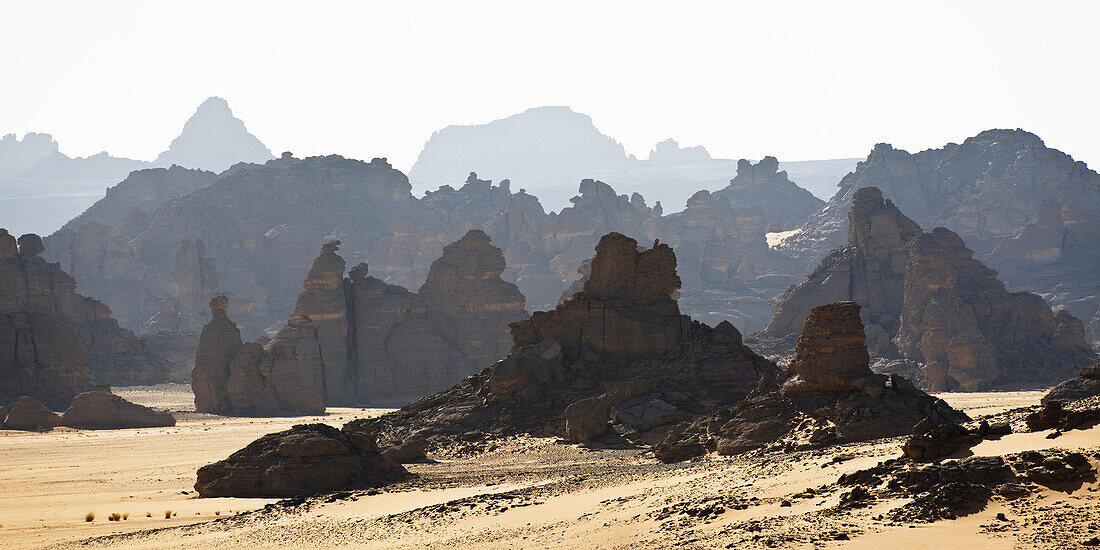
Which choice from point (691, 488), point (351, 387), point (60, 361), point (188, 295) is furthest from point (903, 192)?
point (691, 488)

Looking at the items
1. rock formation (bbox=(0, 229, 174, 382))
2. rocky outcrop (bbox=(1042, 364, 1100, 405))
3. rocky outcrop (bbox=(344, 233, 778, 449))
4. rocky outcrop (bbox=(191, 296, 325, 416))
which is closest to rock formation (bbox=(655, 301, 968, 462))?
rocky outcrop (bbox=(1042, 364, 1100, 405))

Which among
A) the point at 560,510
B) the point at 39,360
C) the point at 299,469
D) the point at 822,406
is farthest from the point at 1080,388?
the point at 39,360

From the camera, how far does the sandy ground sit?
54.2 ft

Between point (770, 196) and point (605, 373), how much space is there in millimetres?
154859

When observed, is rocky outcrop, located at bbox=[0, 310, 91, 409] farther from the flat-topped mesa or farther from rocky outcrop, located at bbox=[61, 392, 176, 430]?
the flat-topped mesa

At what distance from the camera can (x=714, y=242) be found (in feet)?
506

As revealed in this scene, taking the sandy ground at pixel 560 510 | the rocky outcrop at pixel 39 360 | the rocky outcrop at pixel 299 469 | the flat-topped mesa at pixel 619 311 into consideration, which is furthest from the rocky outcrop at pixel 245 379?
the rocky outcrop at pixel 299 469

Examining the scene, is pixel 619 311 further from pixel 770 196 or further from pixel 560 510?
pixel 770 196

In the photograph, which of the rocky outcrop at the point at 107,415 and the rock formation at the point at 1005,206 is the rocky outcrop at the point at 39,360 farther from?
the rock formation at the point at 1005,206

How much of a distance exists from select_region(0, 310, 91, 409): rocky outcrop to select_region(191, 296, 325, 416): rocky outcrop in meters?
7.35

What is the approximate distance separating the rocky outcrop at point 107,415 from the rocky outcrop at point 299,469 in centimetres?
3585

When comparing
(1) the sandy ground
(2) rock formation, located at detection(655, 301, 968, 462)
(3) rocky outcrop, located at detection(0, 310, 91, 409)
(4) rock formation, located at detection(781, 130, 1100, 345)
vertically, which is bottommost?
(1) the sandy ground

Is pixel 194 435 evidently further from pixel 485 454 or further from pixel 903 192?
pixel 903 192

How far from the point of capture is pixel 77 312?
97.8 metres
